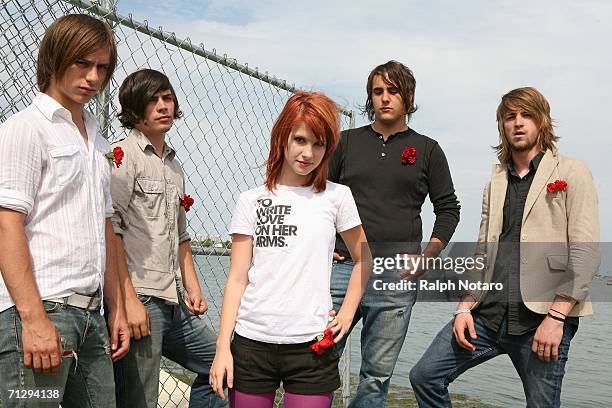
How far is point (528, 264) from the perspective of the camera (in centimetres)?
297

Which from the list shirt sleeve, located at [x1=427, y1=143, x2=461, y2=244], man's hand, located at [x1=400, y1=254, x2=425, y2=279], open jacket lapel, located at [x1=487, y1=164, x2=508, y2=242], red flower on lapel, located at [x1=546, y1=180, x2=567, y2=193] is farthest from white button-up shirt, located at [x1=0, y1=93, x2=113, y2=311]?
red flower on lapel, located at [x1=546, y1=180, x2=567, y2=193]

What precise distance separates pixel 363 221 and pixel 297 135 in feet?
2.76

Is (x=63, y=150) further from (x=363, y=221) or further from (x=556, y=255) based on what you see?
(x=556, y=255)

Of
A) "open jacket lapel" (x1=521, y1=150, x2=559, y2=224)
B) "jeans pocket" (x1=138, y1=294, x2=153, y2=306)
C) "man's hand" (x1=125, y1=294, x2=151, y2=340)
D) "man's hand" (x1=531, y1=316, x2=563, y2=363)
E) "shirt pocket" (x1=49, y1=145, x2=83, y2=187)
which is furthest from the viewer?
"open jacket lapel" (x1=521, y1=150, x2=559, y2=224)

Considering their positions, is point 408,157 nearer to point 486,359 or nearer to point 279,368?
point 486,359

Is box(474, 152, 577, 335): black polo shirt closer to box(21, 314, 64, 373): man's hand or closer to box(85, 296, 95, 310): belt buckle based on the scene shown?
box(85, 296, 95, 310): belt buckle

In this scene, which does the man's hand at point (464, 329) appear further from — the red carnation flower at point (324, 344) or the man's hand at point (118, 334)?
the man's hand at point (118, 334)

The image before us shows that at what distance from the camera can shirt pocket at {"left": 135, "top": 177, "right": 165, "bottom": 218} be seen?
2.73m

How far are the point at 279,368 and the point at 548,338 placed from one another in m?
1.22

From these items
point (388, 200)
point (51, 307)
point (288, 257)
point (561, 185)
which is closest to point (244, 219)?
point (288, 257)

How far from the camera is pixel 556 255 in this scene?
114 inches

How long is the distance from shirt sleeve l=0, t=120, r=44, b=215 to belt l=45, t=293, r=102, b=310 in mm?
300

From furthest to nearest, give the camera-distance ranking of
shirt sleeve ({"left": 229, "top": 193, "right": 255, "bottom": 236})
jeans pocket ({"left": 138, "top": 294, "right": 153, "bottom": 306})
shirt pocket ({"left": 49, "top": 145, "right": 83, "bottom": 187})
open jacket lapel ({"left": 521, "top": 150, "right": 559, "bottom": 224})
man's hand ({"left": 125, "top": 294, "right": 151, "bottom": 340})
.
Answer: open jacket lapel ({"left": 521, "top": 150, "right": 559, "bottom": 224}), jeans pocket ({"left": 138, "top": 294, "right": 153, "bottom": 306}), man's hand ({"left": 125, "top": 294, "right": 151, "bottom": 340}), shirt sleeve ({"left": 229, "top": 193, "right": 255, "bottom": 236}), shirt pocket ({"left": 49, "top": 145, "right": 83, "bottom": 187})

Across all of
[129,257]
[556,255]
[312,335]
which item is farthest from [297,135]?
[556,255]
